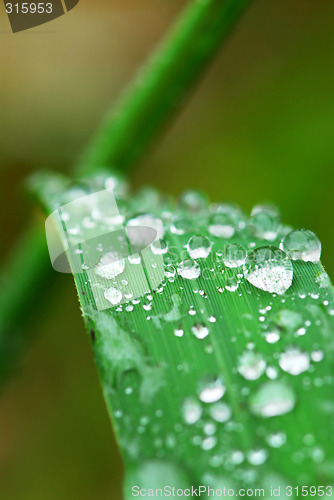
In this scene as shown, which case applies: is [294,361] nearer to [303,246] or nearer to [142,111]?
[303,246]

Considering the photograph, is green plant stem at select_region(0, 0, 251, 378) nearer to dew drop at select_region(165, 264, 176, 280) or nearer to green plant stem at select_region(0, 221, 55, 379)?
green plant stem at select_region(0, 221, 55, 379)

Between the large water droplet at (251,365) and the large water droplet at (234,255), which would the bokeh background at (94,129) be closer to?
the large water droplet at (234,255)

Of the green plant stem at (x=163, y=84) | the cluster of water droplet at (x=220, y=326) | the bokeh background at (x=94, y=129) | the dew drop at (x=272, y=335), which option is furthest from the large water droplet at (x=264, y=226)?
the bokeh background at (x=94, y=129)

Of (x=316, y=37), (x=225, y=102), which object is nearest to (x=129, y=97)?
(x=225, y=102)

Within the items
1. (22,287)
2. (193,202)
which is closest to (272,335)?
(193,202)

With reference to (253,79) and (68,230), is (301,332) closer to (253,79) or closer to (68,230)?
(68,230)
